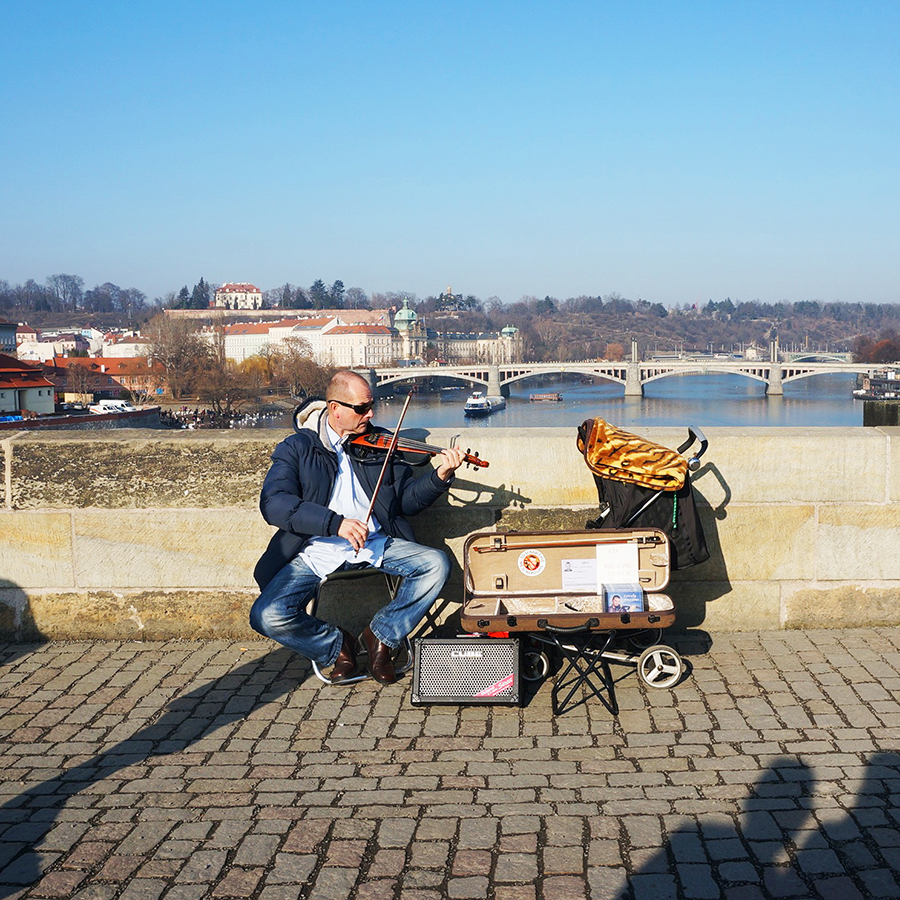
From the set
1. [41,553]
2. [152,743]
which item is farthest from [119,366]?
[152,743]

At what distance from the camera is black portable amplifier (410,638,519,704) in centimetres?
371

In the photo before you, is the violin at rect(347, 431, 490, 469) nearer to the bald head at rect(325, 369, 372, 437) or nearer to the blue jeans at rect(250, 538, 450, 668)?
the bald head at rect(325, 369, 372, 437)

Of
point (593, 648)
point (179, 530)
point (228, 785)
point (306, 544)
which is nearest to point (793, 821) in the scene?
point (593, 648)

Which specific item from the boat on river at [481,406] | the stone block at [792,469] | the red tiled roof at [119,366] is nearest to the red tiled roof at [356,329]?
the red tiled roof at [119,366]

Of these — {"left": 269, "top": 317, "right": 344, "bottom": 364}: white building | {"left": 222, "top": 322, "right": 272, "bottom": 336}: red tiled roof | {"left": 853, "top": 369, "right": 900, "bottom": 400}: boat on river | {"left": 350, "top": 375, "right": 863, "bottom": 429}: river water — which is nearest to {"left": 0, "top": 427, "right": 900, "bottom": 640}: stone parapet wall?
{"left": 350, "top": 375, "right": 863, "bottom": 429}: river water

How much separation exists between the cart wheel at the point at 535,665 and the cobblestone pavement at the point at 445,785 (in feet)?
0.17

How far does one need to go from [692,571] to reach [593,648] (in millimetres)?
756

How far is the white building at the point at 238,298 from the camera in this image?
188875mm

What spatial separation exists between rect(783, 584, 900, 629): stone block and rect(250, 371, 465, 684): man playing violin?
1546 millimetres

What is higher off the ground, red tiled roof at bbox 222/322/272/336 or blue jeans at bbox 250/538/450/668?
red tiled roof at bbox 222/322/272/336

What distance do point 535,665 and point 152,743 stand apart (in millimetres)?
1350

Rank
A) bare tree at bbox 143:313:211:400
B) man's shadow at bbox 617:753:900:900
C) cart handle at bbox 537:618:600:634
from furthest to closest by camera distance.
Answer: bare tree at bbox 143:313:211:400
cart handle at bbox 537:618:600:634
man's shadow at bbox 617:753:900:900

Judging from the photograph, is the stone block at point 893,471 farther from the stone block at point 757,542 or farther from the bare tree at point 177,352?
the bare tree at point 177,352

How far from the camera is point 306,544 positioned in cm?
397
